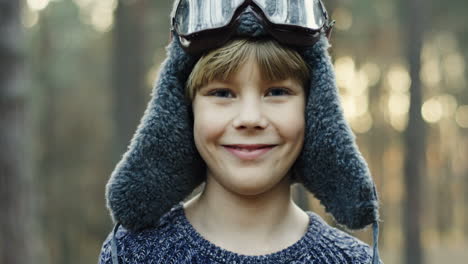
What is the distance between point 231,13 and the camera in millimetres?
2682

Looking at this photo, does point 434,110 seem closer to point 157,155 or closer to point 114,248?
point 157,155

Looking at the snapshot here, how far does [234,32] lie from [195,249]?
2.81 feet

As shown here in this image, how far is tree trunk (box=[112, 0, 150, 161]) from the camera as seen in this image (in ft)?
33.8

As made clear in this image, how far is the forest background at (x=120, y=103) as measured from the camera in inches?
283

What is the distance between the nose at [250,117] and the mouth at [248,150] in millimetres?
72

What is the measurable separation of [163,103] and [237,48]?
1.36 ft

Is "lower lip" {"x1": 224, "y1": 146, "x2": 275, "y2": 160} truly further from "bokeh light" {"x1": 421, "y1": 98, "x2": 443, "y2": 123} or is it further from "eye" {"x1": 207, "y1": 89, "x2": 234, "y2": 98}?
"bokeh light" {"x1": 421, "y1": 98, "x2": 443, "y2": 123}

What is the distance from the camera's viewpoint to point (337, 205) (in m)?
2.97

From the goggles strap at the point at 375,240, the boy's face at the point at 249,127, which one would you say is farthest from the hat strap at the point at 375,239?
the boy's face at the point at 249,127

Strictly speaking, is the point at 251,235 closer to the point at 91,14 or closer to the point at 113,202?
the point at 113,202

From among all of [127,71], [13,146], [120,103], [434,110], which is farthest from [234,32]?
[434,110]

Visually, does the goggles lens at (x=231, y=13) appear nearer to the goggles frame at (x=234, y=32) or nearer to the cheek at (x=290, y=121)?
the goggles frame at (x=234, y=32)

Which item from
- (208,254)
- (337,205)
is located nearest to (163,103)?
(208,254)

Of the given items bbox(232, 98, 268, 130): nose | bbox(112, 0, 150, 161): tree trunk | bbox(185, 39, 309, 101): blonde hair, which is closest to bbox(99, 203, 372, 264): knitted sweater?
bbox(232, 98, 268, 130): nose
